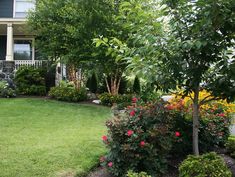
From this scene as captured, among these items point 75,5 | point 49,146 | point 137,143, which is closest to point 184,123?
point 137,143

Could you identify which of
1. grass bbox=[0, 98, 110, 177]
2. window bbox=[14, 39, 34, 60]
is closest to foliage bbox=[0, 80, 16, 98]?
grass bbox=[0, 98, 110, 177]

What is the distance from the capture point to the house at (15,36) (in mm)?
16156

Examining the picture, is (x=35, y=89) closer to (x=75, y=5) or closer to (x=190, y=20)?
(x=75, y=5)

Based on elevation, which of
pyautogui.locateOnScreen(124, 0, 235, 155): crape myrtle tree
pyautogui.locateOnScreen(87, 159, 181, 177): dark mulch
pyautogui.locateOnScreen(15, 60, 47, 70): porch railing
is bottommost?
pyautogui.locateOnScreen(87, 159, 181, 177): dark mulch

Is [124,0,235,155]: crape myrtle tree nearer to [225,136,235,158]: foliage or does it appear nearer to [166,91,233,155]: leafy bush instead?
[166,91,233,155]: leafy bush

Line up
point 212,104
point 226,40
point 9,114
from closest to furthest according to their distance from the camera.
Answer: point 226,40, point 212,104, point 9,114

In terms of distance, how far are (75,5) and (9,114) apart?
16.1ft

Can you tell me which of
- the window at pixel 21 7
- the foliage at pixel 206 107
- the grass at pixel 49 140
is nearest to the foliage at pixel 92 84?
the grass at pixel 49 140

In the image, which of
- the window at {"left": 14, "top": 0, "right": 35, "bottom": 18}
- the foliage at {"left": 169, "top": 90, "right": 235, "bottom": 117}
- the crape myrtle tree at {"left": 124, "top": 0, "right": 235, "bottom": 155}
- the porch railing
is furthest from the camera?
the window at {"left": 14, "top": 0, "right": 35, "bottom": 18}

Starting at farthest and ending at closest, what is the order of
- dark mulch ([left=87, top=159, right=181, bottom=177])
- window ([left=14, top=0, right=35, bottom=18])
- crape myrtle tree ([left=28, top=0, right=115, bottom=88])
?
window ([left=14, top=0, right=35, bottom=18]) < crape myrtle tree ([left=28, top=0, right=115, bottom=88]) < dark mulch ([left=87, top=159, right=181, bottom=177])

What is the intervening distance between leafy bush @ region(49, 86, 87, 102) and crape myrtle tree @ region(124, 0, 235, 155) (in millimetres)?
8478

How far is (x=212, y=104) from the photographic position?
7.00m

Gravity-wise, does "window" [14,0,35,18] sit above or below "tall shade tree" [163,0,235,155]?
above

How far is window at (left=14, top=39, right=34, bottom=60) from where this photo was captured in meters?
19.0
